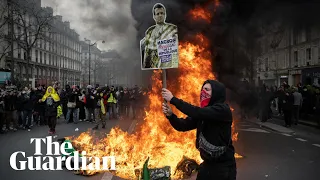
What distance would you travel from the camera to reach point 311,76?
27.5 meters

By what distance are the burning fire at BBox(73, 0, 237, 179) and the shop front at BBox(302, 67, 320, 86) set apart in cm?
2199

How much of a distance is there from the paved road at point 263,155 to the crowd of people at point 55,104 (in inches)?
35.8

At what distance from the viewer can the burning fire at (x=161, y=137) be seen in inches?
217

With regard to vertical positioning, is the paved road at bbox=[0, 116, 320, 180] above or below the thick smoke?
below

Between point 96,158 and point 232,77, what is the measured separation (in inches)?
183

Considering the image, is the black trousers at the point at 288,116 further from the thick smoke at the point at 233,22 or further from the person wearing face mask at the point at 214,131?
the person wearing face mask at the point at 214,131

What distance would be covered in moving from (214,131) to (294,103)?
444 inches

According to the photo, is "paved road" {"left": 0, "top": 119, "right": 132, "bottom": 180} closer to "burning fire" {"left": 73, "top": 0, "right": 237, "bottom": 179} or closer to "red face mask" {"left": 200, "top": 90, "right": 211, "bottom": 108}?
"burning fire" {"left": 73, "top": 0, "right": 237, "bottom": 179}

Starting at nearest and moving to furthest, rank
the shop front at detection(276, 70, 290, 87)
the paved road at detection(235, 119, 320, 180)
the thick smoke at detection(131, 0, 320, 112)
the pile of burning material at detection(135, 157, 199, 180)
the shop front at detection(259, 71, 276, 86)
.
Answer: the pile of burning material at detection(135, 157, 199, 180), the paved road at detection(235, 119, 320, 180), the thick smoke at detection(131, 0, 320, 112), the shop front at detection(276, 70, 290, 87), the shop front at detection(259, 71, 276, 86)

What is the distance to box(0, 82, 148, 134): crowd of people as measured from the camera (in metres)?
10.5

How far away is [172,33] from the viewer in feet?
13.5

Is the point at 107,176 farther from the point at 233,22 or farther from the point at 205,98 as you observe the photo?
the point at 233,22

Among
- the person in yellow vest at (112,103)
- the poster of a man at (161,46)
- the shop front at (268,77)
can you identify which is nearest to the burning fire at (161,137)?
the poster of a man at (161,46)

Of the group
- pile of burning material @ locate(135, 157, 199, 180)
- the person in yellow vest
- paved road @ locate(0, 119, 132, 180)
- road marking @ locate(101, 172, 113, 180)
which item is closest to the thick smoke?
pile of burning material @ locate(135, 157, 199, 180)
